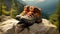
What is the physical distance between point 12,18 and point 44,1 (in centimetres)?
87

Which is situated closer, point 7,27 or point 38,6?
point 7,27

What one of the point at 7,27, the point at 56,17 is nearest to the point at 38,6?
the point at 56,17

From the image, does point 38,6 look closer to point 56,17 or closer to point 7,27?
point 56,17

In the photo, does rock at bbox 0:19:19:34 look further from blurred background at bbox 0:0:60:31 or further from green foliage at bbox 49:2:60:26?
green foliage at bbox 49:2:60:26

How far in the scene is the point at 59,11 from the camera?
154 inches

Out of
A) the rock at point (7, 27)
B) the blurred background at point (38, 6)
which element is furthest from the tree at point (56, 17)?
the rock at point (7, 27)

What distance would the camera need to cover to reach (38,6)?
3898mm

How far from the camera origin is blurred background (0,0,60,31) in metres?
3.75

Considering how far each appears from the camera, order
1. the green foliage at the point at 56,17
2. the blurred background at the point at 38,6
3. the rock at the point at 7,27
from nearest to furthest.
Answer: the rock at the point at 7,27 → the blurred background at the point at 38,6 → the green foliage at the point at 56,17

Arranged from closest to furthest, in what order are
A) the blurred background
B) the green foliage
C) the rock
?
the rock
the blurred background
the green foliage

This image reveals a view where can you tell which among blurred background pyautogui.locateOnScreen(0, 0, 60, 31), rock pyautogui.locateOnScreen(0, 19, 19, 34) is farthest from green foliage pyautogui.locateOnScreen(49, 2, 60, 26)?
rock pyautogui.locateOnScreen(0, 19, 19, 34)

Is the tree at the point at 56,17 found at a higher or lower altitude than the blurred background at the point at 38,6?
lower

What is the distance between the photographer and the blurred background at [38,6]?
375cm

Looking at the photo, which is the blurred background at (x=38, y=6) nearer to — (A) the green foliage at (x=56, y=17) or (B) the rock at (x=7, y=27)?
(A) the green foliage at (x=56, y=17)
